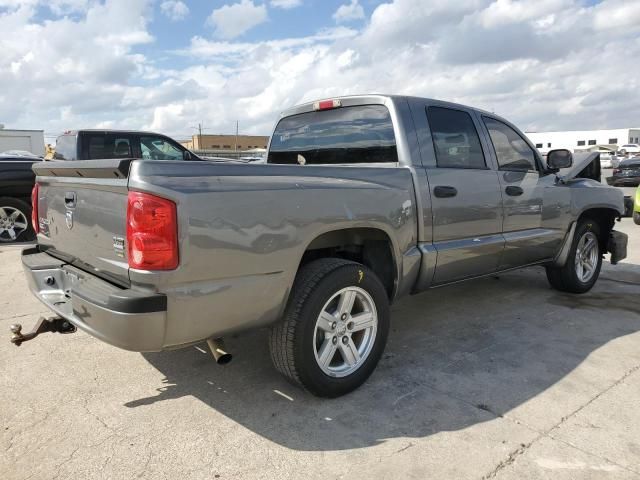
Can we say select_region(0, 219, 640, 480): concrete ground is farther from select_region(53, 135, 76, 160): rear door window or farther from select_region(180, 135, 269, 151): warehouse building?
select_region(180, 135, 269, 151): warehouse building

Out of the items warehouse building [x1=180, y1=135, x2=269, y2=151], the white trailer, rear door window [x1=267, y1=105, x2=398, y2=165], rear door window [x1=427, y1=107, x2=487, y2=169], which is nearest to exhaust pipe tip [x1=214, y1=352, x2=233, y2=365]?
rear door window [x1=267, y1=105, x2=398, y2=165]

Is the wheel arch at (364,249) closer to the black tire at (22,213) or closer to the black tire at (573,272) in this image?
the black tire at (573,272)

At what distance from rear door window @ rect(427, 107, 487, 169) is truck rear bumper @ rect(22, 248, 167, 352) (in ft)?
7.69

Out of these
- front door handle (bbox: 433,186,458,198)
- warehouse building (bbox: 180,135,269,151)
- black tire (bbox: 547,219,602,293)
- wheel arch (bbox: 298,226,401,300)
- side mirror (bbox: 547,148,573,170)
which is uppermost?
warehouse building (bbox: 180,135,269,151)

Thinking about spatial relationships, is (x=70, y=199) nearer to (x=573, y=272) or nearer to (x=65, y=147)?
(x=573, y=272)

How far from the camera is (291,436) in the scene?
2748 mm

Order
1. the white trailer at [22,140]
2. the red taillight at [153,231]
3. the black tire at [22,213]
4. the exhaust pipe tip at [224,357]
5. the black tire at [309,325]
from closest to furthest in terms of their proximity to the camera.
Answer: the red taillight at [153,231] < the exhaust pipe tip at [224,357] < the black tire at [309,325] < the black tire at [22,213] < the white trailer at [22,140]

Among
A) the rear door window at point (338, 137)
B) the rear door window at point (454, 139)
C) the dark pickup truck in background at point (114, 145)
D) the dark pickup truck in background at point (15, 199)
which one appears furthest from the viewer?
the dark pickup truck in background at point (114, 145)

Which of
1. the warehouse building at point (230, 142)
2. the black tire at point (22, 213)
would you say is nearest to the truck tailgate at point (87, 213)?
the black tire at point (22, 213)

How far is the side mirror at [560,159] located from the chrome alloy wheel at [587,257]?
1024mm

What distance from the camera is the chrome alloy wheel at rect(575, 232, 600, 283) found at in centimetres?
542

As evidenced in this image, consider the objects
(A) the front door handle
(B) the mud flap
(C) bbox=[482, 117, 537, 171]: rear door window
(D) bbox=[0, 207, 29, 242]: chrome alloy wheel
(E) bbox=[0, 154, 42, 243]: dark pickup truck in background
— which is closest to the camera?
(A) the front door handle

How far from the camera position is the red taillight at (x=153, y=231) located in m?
2.35

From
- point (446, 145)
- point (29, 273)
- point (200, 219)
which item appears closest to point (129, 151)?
point (29, 273)
